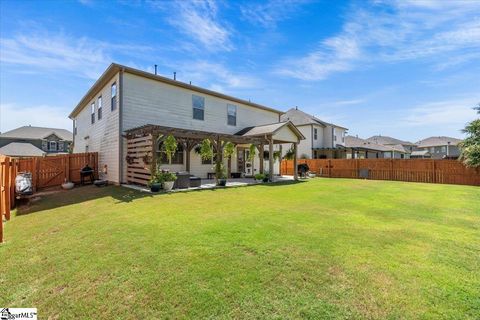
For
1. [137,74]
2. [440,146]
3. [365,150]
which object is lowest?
[365,150]

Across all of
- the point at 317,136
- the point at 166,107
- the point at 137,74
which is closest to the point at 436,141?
the point at 317,136

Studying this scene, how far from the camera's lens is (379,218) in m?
6.01

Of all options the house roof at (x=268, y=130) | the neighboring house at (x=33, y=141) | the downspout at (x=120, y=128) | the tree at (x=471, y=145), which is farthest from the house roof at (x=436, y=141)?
the neighboring house at (x=33, y=141)

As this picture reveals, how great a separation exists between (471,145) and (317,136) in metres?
17.3

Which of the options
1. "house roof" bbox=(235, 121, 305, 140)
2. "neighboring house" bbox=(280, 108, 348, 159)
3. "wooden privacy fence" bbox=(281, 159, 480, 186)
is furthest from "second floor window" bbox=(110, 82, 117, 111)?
"neighboring house" bbox=(280, 108, 348, 159)

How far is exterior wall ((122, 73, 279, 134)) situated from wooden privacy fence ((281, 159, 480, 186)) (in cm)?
1037

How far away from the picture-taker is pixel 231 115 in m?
17.6

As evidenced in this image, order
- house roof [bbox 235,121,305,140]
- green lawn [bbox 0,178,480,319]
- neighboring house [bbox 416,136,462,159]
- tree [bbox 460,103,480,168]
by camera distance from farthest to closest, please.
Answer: neighboring house [bbox 416,136,462,159], house roof [bbox 235,121,305,140], tree [bbox 460,103,480,168], green lawn [bbox 0,178,480,319]

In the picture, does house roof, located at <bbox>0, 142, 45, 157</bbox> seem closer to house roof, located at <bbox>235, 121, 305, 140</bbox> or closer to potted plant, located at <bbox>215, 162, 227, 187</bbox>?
house roof, located at <bbox>235, 121, 305, 140</bbox>

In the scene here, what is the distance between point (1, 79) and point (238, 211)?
495 inches

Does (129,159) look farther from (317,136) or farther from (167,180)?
(317,136)

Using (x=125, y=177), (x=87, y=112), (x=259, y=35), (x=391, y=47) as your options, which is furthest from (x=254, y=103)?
(x=87, y=112)

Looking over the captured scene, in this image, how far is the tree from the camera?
14.8m

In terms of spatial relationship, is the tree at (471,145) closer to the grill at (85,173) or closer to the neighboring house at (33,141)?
the grill at (85,173)
